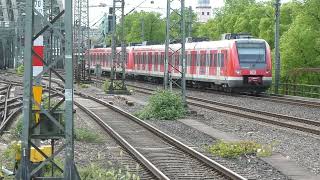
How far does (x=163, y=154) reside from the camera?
14.3 meters

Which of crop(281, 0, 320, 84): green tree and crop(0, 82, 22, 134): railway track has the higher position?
crop(281, 0, 320, 84): green tree

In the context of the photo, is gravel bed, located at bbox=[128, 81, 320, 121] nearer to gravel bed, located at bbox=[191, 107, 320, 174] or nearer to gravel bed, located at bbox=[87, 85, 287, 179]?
gravel bed, located at bbox=[191, 107, 320, 174]

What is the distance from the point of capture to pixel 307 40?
163 feet

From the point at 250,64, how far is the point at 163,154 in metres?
20.5

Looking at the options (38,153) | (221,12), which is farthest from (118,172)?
(221,12)

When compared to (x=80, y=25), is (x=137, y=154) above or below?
below

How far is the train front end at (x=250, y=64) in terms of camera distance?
33.4 metres

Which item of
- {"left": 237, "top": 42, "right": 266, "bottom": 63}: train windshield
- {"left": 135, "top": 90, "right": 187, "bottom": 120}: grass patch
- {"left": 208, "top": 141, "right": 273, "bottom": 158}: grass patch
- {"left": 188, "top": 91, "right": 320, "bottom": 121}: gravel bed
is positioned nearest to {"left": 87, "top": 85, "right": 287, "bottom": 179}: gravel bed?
{"left": 208, "top": 141, "right": 273, "bottom": 158}: grass patch

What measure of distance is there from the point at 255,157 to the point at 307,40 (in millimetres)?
37629

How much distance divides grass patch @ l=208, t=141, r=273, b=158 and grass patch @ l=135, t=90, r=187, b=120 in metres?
8.36

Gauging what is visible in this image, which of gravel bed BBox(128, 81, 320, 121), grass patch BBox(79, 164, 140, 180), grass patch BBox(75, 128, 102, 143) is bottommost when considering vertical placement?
gravel bed BBox(128, 81, 320, 121)

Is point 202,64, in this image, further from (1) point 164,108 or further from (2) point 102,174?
(2) point 102,174

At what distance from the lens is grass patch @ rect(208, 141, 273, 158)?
45.8ft

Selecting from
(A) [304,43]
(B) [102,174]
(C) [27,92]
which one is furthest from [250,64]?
(C) [27,92]
